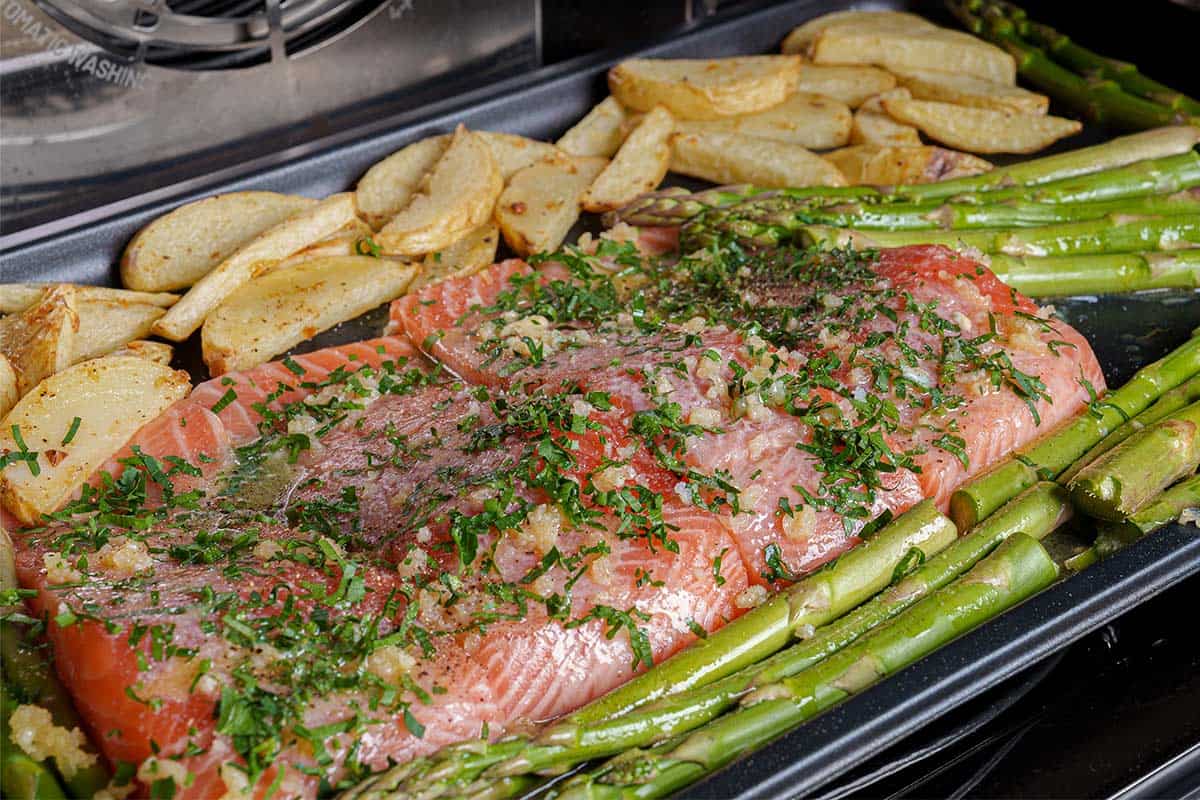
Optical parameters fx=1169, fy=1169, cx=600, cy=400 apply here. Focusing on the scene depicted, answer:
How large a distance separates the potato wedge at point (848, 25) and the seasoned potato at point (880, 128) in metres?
0.66

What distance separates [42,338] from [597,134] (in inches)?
107

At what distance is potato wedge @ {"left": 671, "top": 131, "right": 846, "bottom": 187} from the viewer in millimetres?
5309

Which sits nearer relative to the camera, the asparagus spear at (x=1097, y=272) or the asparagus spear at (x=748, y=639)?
the asparagus spear at (x=748, y=639)

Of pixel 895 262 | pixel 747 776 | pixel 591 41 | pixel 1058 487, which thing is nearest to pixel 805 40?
pixel 591 41

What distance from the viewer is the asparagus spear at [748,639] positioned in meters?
2.72

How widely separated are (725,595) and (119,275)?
2.93 meters

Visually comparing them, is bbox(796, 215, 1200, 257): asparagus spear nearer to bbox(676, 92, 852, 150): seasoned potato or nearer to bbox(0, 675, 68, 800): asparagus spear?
bbox(676, 92, 852, 150): seasoned potato

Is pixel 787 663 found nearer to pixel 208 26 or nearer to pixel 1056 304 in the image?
pixel 1056 304

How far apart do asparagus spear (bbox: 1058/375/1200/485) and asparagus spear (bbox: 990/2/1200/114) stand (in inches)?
98.7

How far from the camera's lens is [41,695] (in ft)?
9.53

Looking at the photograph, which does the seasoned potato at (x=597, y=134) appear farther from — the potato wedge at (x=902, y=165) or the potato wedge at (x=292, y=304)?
the potato wedge at (x=292, y=304)

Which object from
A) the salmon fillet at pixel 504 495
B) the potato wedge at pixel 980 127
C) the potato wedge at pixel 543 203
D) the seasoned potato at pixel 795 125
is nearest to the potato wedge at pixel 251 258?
the salmon fillet at pixel 504 495

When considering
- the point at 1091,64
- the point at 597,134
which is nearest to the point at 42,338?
the point at 597,134

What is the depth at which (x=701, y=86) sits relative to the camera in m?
5.62
